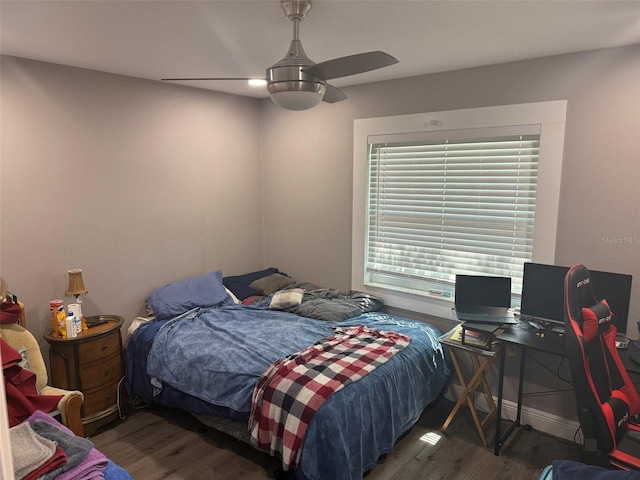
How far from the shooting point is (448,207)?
343 cm

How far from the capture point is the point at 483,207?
326 centimetres

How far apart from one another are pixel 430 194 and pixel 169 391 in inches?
94.5

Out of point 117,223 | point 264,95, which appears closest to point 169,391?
point 117,223

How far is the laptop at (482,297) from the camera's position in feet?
9.78

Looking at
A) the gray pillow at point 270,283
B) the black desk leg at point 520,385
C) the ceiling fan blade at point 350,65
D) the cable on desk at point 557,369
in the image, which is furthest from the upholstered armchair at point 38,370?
the cable on desk at point 557,369

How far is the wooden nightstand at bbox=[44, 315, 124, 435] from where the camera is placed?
2934 mm

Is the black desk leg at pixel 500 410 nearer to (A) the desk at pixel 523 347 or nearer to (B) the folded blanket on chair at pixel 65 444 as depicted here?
(A) the desk at pixel 523 347

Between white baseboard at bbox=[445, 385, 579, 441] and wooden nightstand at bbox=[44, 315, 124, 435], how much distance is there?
8.77ft

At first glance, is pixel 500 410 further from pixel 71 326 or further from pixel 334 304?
pixel 71 326

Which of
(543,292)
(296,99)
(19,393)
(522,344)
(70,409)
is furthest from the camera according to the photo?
(543,292)

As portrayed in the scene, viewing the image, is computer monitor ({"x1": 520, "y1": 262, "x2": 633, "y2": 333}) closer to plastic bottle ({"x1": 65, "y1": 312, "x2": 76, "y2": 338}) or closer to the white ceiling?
the white ceiling

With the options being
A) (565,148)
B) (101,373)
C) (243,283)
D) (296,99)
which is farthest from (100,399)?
(565,148)

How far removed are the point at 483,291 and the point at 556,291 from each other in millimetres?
463

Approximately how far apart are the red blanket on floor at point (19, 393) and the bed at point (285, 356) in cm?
77
